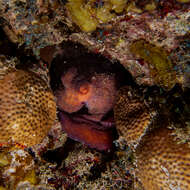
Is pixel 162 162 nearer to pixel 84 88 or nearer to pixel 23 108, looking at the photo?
pixel 84 88

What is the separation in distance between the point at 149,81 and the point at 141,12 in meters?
1.14

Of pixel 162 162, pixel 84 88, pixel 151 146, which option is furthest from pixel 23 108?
pixel 162 162

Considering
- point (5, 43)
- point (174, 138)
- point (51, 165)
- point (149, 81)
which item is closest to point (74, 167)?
point (51, 165)

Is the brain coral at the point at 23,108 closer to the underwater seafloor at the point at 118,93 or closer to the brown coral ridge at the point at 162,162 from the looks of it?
the underwater seafloor at the point at 118,93

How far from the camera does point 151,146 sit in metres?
2.38

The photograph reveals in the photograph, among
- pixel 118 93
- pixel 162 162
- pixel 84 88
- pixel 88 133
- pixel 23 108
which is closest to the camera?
pixel 162 162

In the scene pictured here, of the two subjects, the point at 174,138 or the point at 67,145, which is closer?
the point at 174,138

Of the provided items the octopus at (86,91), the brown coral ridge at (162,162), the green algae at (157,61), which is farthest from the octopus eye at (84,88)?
the brown coral ridge at (162,162)

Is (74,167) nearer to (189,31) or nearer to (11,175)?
(11,175)

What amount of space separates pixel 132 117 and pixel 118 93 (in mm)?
500

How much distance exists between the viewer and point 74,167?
3.02m

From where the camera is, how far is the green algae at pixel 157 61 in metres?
2.45

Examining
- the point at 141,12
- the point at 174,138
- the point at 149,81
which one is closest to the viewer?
the point at 141,12

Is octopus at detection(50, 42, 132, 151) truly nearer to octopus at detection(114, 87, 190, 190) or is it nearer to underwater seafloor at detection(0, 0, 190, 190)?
underwater seafloor at detection(0, 0, 190, 190)
